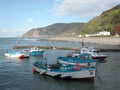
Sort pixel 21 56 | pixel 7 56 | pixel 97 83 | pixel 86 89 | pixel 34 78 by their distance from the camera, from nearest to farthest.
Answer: pixel 86 89 < pixel 97 83 < pixel 34 78 < pixel 21 56 < pixel 7 56

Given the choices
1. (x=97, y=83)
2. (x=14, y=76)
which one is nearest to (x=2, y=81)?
(x=14, y=76)

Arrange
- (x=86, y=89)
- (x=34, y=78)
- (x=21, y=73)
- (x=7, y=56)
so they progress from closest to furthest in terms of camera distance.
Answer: (x=86, y=89)
(x=34, y=78)
(x=21, y=73)
(x=7, y=56)

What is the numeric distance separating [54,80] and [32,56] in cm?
3783

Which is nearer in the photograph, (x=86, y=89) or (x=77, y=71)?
(x=86, y=89)

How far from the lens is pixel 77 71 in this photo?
1496 inches

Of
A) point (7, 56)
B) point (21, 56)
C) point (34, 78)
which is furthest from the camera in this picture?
point (7, 56)

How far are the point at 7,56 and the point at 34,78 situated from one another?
3630 centimetres

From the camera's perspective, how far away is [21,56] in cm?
7088

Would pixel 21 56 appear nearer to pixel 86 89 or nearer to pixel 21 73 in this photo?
→ pixel 21 73

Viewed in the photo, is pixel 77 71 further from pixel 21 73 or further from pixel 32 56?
pixel 32 56

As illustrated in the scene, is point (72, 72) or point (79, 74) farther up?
point (72, 72)

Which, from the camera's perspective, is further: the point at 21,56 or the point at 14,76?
the point at 21,56

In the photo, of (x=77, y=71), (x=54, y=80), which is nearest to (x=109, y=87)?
(x=77, y=71)

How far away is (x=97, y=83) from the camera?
36906 millimetres
